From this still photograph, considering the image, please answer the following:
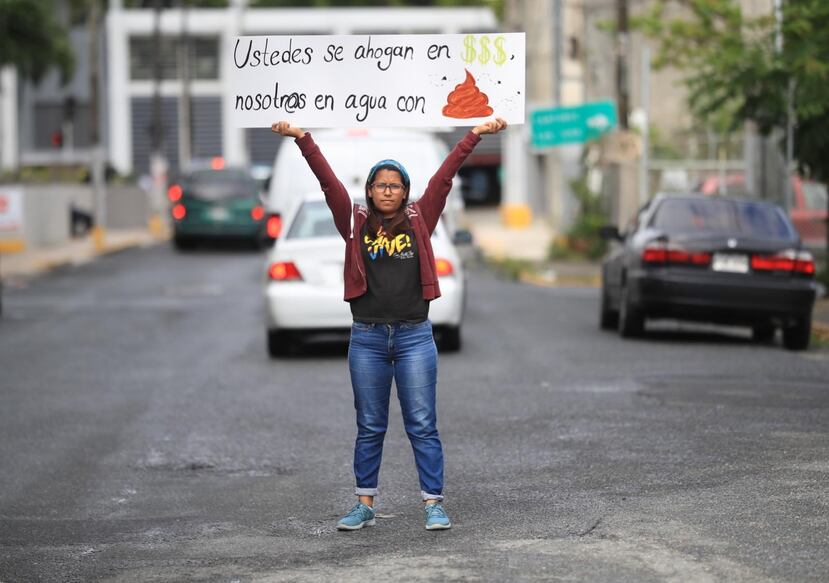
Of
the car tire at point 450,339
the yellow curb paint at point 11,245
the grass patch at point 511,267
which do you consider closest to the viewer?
the car tire at point 450,339

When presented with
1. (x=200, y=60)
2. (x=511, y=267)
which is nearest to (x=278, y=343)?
(x=511, y=267)

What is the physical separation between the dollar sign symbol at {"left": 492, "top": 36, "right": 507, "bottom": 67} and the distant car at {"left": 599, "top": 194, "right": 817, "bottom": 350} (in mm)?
7780

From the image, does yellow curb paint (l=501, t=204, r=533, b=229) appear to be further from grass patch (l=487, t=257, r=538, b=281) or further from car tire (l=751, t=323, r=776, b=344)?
car tire (l=751, t=323, r=776, b=344)

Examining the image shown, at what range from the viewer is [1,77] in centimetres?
8056

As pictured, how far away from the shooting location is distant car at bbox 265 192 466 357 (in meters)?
15.6

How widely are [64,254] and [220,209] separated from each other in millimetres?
3521

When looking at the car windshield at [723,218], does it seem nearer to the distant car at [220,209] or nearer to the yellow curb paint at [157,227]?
the distant car at [220,209]

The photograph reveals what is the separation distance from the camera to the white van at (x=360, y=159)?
20969 millimetres

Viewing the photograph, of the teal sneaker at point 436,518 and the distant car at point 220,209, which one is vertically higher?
the distant car at point 220,209

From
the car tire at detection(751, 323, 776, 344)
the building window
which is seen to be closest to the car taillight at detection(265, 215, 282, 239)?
the car tire at detection(751, 323, 776, 344)

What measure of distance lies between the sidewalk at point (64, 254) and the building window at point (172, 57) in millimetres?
28682

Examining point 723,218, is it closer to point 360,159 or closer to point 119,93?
point 360,159

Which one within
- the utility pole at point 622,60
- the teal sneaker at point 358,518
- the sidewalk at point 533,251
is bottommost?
the sidewalk at point 533,251

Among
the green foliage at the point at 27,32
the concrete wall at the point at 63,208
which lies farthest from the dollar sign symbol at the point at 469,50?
the green foliage at the point at 27,32
